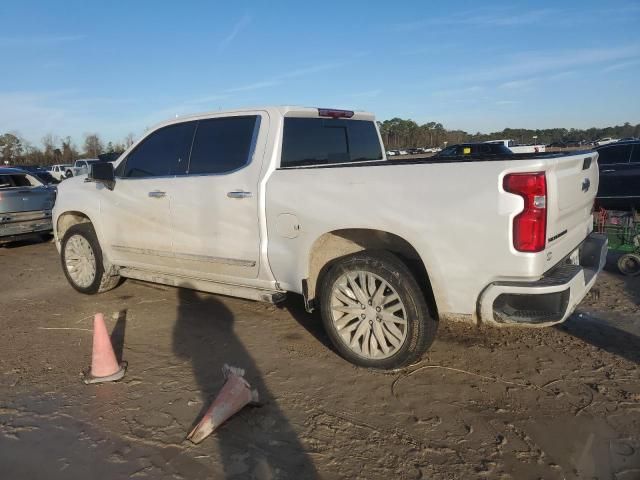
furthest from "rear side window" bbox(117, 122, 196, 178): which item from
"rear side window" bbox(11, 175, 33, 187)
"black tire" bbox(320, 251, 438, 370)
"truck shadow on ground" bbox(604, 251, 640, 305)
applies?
"rear side window" bbox(11, 175, 33, 187)

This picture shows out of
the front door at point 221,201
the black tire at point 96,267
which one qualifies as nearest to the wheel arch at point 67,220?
the black tire at point 96,267

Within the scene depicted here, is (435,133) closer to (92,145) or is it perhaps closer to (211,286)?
(92,145)

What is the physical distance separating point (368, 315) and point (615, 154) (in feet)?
28.4

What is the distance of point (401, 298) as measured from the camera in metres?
3.51

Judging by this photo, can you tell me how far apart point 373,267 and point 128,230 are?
291 cm

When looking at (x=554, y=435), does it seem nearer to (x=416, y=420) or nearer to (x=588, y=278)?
(x=416, y=420)

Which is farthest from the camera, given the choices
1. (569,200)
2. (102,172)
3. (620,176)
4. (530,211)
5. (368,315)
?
(620,176)

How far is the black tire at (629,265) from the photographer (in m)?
5.95

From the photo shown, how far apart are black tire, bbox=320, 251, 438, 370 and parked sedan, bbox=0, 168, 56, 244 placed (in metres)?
7.84

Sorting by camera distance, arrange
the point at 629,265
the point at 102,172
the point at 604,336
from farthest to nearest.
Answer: the point at 629,265 < the point at 102,172 < the point at 604,336

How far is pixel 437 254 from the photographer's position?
325 cm

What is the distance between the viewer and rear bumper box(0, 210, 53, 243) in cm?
918

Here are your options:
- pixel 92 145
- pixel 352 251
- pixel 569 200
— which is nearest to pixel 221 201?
pixel 352 251

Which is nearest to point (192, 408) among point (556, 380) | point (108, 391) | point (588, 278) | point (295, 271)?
point (108, 391)
